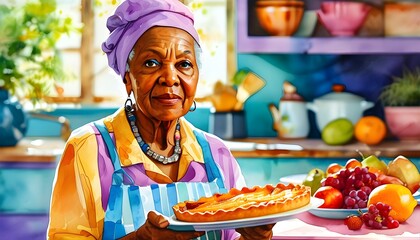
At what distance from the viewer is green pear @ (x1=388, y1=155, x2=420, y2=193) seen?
2442 mm

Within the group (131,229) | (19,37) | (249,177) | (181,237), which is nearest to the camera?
(181,237)

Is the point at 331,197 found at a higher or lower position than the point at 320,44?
lower

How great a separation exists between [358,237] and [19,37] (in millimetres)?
2537

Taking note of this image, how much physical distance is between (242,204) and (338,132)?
227 centimetres

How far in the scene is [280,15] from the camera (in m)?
4.05

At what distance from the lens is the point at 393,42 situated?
3.97m

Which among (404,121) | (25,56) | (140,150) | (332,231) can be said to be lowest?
(332,231)

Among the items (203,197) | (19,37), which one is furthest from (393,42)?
(203,197)

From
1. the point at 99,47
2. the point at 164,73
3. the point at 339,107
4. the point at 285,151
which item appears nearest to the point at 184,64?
the point at 164,73

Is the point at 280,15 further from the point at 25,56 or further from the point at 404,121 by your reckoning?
the point at 25,56

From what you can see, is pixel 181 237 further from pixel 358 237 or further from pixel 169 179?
pixel 358 237

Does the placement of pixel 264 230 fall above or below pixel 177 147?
below

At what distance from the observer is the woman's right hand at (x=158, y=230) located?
163cm

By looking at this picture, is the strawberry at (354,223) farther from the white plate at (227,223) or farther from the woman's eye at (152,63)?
the woman's eye at (152,63)
